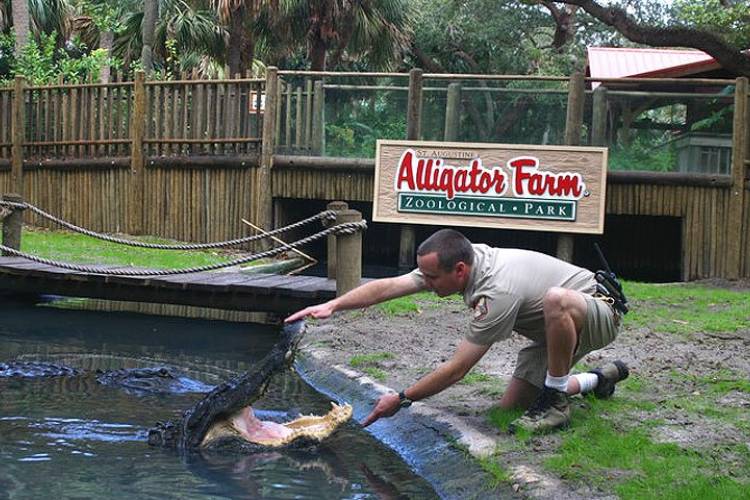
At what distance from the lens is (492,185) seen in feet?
49.8

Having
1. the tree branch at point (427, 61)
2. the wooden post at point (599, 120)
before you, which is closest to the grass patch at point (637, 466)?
the wooden post at point (599, 120)

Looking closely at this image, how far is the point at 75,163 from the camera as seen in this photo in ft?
56.2

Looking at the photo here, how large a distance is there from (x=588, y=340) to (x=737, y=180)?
31.0 feet

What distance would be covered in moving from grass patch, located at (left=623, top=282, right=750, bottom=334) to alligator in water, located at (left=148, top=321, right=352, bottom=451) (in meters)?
4.16

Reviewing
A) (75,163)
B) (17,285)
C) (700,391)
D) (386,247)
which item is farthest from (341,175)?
(700,391)

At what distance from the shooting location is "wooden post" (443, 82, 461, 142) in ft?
50.9

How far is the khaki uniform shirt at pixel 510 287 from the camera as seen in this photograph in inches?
213

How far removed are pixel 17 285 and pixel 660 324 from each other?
261 inches

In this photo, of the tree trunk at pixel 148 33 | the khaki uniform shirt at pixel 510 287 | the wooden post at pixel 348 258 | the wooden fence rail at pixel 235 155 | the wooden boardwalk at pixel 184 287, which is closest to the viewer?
the khaki uniform shirt at pixel 510 287

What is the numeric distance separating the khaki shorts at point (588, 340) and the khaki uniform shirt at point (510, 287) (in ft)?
0.43

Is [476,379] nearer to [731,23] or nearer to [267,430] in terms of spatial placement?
[267,430]

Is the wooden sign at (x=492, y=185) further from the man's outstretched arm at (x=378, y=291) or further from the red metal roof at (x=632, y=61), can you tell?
the man's outstretched arm at (x=378, y=291)

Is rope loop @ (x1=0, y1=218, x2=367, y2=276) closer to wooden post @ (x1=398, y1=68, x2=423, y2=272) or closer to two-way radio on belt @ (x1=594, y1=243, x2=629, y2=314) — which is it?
two-way radio on belt @ (x1=594, y1=243, x2=629, y2=314)

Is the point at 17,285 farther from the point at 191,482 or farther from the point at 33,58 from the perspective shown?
the point at 33,58
